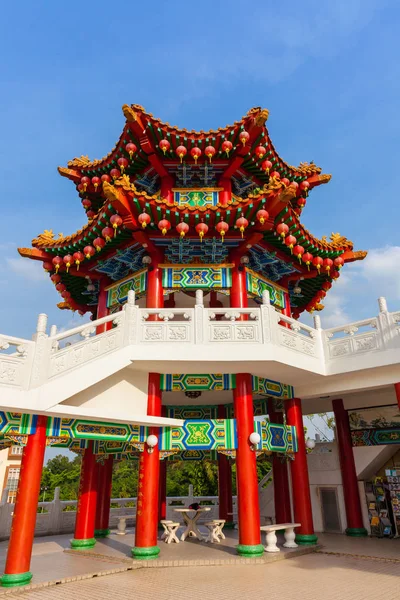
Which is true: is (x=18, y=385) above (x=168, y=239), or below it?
below

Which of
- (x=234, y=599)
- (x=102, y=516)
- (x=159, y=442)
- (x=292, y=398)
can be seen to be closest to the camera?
(x=234, y=599)

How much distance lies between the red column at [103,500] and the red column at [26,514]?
15.2ft

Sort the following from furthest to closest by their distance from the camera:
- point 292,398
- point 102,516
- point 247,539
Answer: point 102,516 → point 292,398 → point 247,539

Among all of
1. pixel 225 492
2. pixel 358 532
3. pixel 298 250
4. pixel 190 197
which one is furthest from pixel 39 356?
pixel 358 532

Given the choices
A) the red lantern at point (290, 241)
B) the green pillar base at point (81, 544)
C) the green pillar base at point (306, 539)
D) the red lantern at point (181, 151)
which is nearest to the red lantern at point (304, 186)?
the red lantern at point (290, 241)

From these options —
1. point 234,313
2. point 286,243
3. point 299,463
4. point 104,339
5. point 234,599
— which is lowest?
point 234,599

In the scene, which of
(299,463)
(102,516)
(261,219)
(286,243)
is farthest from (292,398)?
(102,516)

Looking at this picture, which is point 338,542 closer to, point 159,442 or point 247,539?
point 247,539

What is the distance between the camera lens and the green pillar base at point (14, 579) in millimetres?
7812

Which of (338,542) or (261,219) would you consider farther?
(338,542)

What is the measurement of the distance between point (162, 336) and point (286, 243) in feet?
15.4

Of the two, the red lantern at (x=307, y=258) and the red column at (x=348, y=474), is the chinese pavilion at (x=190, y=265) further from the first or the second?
the red column at (x=348, y=474)

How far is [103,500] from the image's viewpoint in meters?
13.5

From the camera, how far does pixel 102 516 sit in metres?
13.5
